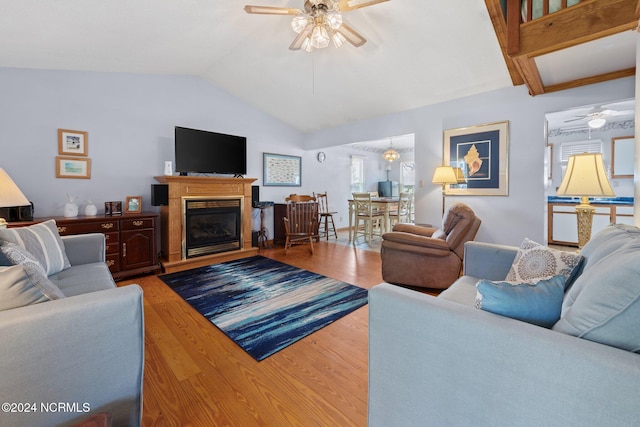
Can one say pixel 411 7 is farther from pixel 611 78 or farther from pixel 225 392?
pixel 225 392

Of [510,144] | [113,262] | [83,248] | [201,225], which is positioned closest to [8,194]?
[83,248]

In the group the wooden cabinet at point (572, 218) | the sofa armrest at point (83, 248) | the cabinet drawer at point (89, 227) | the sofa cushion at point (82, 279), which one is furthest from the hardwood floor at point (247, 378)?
the wooden cabinet at point (572, 218)

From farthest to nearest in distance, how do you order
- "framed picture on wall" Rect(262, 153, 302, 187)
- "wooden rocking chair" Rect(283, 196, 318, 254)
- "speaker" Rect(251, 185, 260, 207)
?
"framed picture on wall" Rect(262, 153, 302, 187)
"speaker" Rect(251, 185, 260, 207)
"wooden rocking chair" Rect(283, 196, 318, 254)

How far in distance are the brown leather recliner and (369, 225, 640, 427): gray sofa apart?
1599mm

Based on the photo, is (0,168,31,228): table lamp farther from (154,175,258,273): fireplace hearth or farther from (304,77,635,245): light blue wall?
(304,77,635,245): light blue wall

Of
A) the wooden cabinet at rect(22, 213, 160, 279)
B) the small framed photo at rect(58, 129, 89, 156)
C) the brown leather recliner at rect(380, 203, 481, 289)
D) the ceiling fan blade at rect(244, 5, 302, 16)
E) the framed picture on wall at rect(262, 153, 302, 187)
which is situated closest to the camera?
the ceiling fan blade at rect(244, 5, 302, 16)

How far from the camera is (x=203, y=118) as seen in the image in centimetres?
437

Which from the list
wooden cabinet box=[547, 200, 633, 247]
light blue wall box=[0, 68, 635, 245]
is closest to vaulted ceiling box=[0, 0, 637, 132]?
light blue wall box=[0, 68, 635, 245]

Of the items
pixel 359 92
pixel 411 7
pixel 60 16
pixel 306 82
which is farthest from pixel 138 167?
pixel 411 7

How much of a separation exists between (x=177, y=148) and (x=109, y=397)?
3385 mm

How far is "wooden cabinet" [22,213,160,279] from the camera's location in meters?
3.02

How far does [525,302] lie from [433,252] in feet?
6.04

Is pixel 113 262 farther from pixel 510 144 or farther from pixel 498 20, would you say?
pixel 510 144

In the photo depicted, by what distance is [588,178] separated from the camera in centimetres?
195
